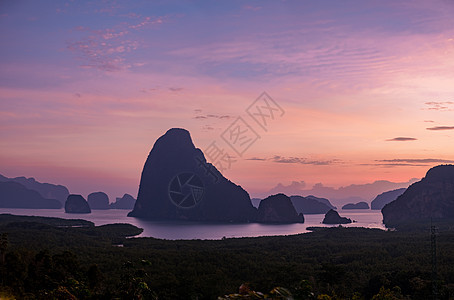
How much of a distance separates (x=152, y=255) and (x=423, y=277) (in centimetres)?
4255

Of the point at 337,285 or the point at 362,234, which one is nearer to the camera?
the point at 337,285

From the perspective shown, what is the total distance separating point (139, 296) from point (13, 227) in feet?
426

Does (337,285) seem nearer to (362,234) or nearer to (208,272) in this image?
(208,272)

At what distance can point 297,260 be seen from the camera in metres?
71.4

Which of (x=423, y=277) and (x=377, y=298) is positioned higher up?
(x=377, y=298)

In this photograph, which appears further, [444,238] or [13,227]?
[13,227]

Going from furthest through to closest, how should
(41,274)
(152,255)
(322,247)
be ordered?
(322,247) → (152,255) → (41,274)

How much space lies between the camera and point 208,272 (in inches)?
2151

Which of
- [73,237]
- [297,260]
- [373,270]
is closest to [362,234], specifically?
[297,260]

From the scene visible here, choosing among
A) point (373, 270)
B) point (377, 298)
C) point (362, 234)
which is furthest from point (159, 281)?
point (362, 234)

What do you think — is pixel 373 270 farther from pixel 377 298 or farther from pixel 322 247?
pixel 377 298

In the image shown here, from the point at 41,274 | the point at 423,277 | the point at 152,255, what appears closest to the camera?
the point at 41,274

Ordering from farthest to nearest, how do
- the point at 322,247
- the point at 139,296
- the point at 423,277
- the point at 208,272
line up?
1. the point at 322,247
2. the point at 208,272
3. the point at 423,277
4. the point at 139,296

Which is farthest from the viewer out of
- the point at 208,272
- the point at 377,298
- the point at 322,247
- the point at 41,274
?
the point at 322,247
